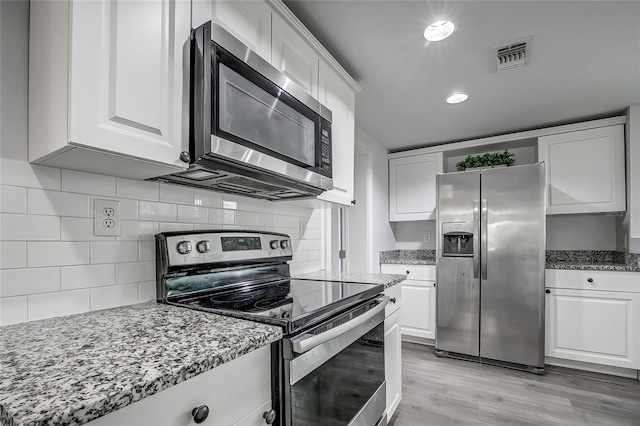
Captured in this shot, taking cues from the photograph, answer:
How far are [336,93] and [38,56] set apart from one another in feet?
4.65

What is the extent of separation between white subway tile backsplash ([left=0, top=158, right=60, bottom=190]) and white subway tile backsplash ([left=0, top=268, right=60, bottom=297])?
0.25 m

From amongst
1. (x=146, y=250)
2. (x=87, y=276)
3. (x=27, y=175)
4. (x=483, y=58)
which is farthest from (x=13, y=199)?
(x=483, y=58)

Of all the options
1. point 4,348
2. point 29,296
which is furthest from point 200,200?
point 4,348

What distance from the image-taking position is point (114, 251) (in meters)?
1.11

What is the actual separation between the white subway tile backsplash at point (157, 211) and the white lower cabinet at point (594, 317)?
312 centimetres

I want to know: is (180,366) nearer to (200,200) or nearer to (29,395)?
(29,395)

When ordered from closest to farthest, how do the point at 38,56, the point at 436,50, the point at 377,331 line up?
1. the point at 38,56
2. the point at 377,331
3. the point at 436,50

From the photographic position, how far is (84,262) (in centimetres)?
104

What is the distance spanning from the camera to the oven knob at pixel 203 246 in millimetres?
1293

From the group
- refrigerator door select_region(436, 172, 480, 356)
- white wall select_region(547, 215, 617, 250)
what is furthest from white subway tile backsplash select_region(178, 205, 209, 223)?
white wall select_region(547, 215, 617, 250)

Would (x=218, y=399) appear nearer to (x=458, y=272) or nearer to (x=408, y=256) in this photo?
(x=458, y=272)

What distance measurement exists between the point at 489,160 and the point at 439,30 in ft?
6.17

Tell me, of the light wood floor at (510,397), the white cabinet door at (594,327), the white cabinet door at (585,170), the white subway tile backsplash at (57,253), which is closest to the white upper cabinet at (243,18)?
the white subway tile backsplash at (57,253)

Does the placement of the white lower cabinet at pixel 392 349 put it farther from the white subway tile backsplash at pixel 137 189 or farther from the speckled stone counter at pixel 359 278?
the white subway tile backsplash at pixel 137 189
